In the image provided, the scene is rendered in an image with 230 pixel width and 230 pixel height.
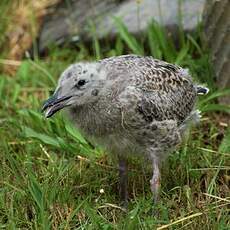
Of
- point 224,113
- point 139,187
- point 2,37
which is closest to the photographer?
point 139,187

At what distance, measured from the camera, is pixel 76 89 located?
12.9 ft

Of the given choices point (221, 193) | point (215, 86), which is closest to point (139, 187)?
point (221, 193)

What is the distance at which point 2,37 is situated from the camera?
6930 mm

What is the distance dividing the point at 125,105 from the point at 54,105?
40cm

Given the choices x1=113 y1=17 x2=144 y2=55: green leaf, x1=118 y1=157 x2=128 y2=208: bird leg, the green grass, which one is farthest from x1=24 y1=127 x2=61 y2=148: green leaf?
x1=113 y1=17 x2=144 y2=55: green leaf

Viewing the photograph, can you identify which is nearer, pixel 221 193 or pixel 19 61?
pixel 221 193

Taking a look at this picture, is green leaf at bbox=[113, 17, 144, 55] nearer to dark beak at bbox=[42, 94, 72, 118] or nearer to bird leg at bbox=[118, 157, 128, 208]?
bird leg at bbox=[118, 157, 128, 208]

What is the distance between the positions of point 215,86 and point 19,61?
215 cm

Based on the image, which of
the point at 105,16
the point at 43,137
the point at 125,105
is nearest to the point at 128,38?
the point at 105,16

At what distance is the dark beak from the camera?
Answer: 3879 mm

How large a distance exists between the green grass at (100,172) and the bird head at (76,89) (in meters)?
0.48

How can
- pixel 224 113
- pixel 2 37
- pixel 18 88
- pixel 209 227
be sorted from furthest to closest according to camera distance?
pixel 2 37 → pixel 18 88 → pixel 224 113 → pixel 209 227

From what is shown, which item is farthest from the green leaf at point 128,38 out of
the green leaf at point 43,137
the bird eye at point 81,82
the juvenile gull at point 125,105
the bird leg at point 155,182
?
the bird eye at point 81,82

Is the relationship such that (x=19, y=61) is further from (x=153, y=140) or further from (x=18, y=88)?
(x=153, y=140)
